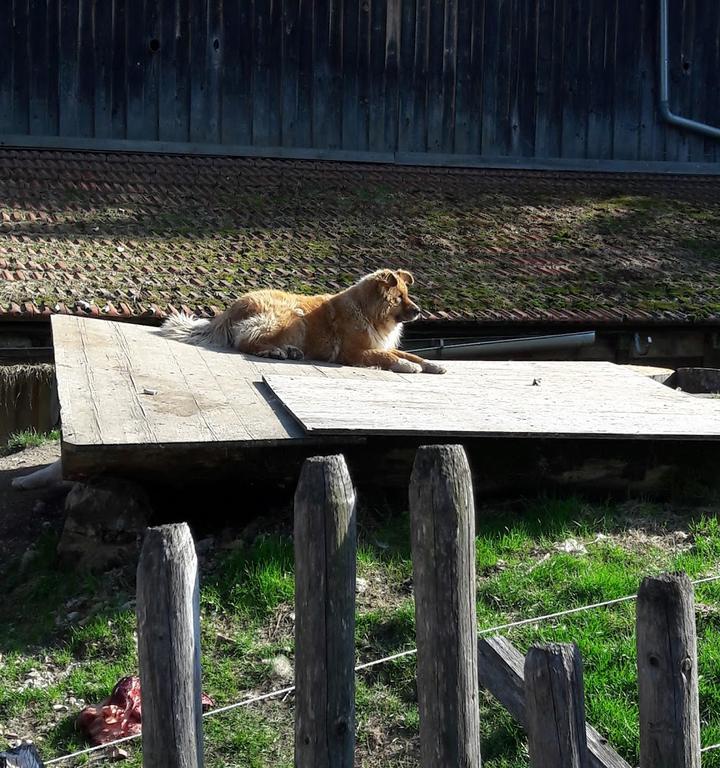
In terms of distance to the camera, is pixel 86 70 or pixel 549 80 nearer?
pixel 86 70

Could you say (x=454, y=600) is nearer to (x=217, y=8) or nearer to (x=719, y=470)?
(x=719, y=470)

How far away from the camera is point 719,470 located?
689cm

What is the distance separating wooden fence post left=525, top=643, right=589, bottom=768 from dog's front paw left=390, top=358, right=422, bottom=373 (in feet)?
19.9

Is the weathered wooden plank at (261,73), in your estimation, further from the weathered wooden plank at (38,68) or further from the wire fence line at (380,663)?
the wire fence line at (380,663)

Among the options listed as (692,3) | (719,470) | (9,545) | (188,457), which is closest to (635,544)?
(719,470)

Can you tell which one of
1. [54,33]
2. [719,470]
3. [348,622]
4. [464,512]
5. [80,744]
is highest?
[54,33]

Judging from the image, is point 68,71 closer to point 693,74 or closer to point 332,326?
point 332,326

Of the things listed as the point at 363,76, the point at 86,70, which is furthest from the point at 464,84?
the point at 86,70

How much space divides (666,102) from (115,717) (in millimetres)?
15946

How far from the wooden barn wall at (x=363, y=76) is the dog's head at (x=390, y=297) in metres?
7.72

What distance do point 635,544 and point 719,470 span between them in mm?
1113

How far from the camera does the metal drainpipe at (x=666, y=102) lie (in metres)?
17.4

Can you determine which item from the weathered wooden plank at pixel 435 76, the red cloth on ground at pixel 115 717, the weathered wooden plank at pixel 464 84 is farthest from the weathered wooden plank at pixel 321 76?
the red cloth on ground at pixel 115 717

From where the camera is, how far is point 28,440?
9.95 meters
